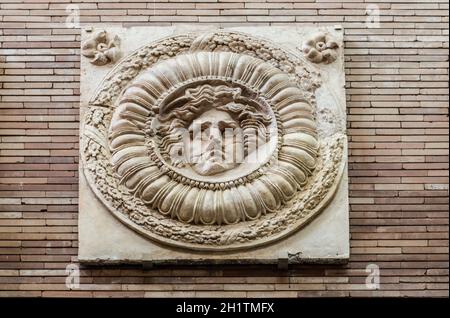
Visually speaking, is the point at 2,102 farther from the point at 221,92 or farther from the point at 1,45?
the point at 221,92

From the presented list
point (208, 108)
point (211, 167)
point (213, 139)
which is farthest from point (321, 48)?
point (211, 167)

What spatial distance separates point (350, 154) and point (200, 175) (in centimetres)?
101

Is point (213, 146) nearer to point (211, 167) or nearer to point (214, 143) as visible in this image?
point (214, 143)

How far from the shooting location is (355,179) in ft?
35.7

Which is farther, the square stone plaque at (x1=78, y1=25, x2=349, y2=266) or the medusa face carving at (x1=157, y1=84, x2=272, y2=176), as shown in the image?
the medusa face carving at (x1=157, y1=84, x2=272, y2=176)

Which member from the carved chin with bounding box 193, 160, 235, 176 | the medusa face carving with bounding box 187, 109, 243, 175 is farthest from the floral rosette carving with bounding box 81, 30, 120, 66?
the carved chin with bounding box 193, 160, 235, 176

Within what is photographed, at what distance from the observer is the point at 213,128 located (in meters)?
10.9

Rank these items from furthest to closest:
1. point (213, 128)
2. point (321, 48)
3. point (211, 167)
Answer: point (321, 48) → point (213, 128) → point (211, 167)

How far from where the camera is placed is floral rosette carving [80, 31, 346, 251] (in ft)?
35.0

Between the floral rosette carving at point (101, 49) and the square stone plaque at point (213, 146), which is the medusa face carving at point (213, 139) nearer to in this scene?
the square stone plaque at point (213, 146)

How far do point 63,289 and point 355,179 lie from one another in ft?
6.71

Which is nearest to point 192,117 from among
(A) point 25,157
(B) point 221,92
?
(B) point 221,92

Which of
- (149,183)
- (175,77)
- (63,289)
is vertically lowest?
(63,289)

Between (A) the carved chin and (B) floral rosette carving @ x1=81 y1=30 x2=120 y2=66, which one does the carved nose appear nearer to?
(A) the carved chin
